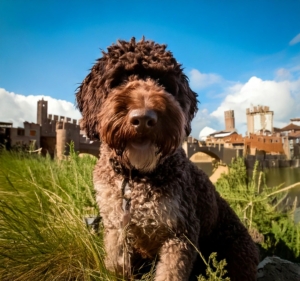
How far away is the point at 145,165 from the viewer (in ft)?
5.26

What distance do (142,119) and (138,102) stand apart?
0.39ft

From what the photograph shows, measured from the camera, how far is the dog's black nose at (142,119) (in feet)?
4.40

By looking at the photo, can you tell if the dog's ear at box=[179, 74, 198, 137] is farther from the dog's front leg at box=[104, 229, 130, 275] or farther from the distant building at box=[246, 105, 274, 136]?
the distant building at box=[246, 105, 274, 136]

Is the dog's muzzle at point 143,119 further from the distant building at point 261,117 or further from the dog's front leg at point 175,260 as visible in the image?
the distant building at point 261,117

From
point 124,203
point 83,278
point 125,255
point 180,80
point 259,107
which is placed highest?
point 259,107

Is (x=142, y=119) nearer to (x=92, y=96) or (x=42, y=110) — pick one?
(x=92, y=96)

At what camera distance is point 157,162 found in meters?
1.65

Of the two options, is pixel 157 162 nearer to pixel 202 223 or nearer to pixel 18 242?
pixel 202 223

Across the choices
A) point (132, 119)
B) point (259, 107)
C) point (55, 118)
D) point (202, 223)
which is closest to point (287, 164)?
point (259, 107)

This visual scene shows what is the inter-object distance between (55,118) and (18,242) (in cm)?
474

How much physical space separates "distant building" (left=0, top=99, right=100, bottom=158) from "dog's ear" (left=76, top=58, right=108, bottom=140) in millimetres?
3345

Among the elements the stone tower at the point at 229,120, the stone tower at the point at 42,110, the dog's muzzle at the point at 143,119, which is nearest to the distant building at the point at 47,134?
the stone tower at the point at 42,110

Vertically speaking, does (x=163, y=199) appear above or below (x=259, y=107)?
below

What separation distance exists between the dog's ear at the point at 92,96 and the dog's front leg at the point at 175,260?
0.80 metres
